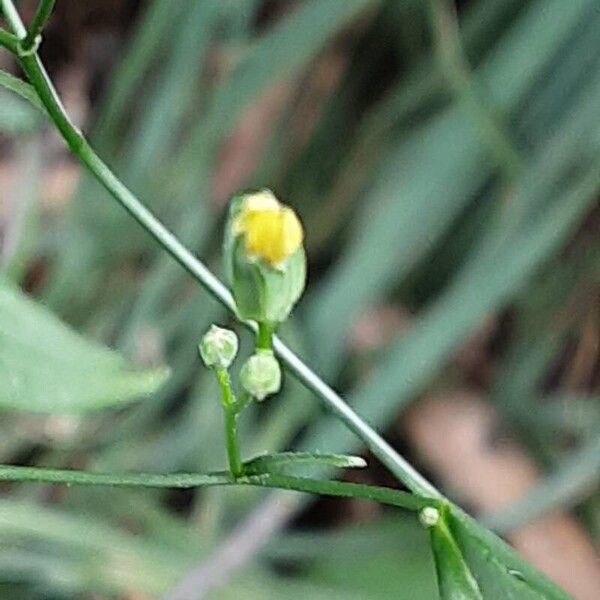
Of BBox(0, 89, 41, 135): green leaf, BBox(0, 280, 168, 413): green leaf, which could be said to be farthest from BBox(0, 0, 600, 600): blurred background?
BBox(0, 280, 168, 413): green leaf

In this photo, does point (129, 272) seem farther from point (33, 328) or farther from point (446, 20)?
point (33, 328)

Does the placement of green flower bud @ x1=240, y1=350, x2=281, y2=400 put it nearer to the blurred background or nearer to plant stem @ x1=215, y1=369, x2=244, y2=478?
plant stem @ x1=215, y1=369, x2=244, y2=478

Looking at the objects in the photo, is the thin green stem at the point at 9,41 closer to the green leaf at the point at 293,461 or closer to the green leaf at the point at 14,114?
the green leaf at the point at 293,461

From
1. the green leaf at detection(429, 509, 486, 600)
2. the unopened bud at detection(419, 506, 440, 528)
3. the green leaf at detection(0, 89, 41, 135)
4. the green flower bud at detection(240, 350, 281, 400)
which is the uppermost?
the green leaf at detection(0, 89, 41, 135)

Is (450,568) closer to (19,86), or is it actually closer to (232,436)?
(232,436)

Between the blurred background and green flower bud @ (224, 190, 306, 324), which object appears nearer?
green flower bud @ (224, 190, 306, 324)

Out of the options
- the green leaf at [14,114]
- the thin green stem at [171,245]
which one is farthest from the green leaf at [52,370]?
the green leaf at [14,114]

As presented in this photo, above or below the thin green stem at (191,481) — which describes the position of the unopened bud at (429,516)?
below
